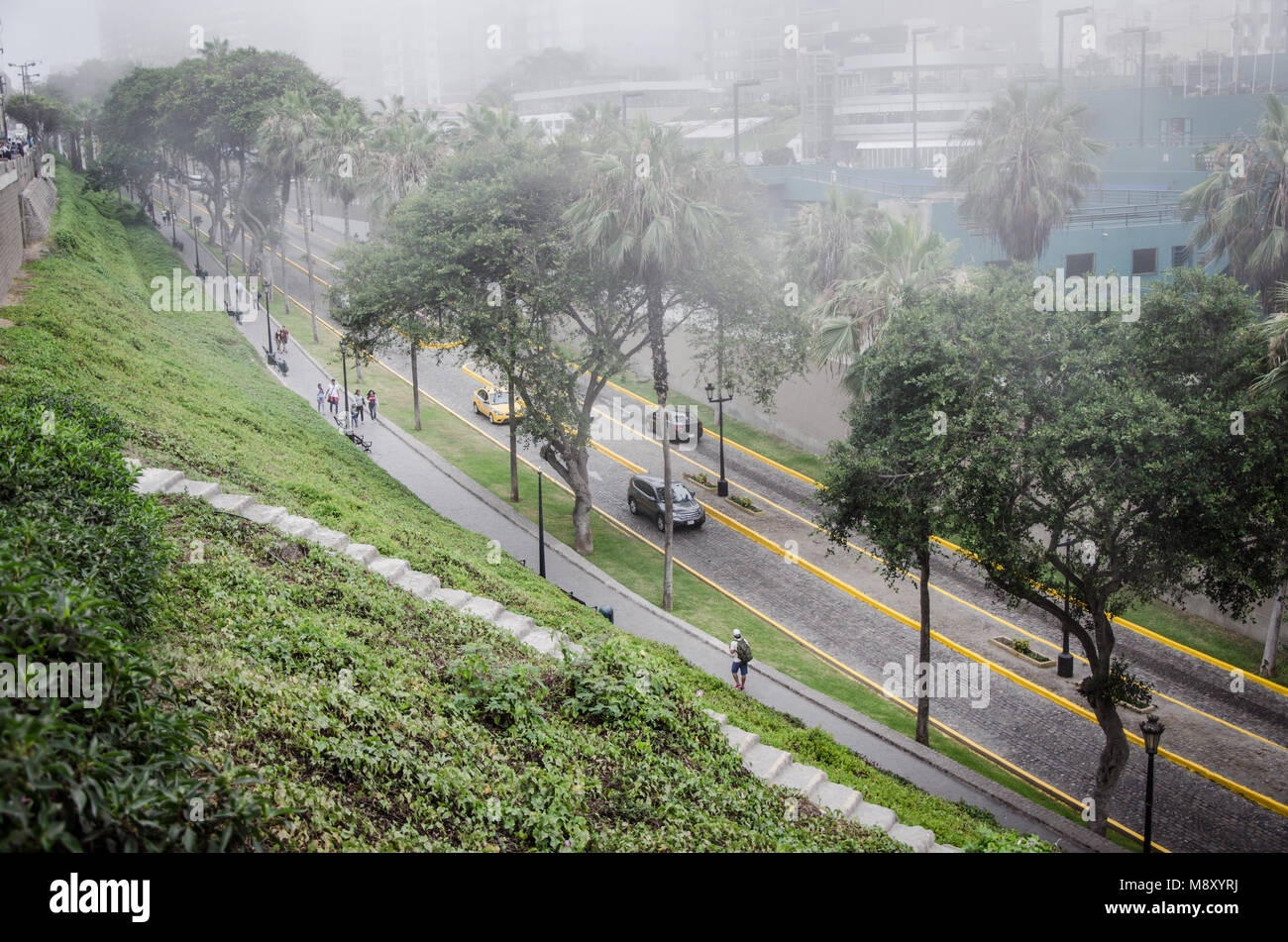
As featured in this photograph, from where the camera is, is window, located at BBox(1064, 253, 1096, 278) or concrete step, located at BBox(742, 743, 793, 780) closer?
concrete step, located at BBox(742, 743, 793, 780)

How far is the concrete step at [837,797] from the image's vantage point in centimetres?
1419

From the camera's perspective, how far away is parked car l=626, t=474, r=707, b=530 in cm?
3734

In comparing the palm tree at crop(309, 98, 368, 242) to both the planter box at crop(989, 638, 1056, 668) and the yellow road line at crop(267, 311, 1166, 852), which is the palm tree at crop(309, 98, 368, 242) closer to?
the yellow road line at crop(267, 311, 1166, 852)

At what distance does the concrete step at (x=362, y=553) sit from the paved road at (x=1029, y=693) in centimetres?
1024

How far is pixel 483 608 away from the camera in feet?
62.2

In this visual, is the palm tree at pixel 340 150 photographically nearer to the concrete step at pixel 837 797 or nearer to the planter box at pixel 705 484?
→ the planter box at pixel 705 484

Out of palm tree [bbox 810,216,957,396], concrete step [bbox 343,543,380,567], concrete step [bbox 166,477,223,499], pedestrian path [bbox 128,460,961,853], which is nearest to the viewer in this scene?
pedestrian path [bbox 128,460,961,853]

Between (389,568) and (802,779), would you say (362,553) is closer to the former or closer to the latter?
→ (389,568)

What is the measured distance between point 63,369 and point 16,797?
61.9ft

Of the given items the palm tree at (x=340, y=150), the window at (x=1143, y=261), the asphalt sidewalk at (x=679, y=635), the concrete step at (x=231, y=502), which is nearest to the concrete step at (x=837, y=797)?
the asphalt sidewalk at (x=679, y=635)

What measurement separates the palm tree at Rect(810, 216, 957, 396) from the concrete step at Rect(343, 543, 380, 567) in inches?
539

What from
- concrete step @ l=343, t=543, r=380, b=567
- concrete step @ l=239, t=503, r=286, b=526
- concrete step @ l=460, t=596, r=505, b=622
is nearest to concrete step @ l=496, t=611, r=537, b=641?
concrete step @ l=460, t=596, r=505, b=622

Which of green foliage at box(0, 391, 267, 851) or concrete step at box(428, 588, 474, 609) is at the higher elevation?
green foliage at box(0, 391, 267, 851)
